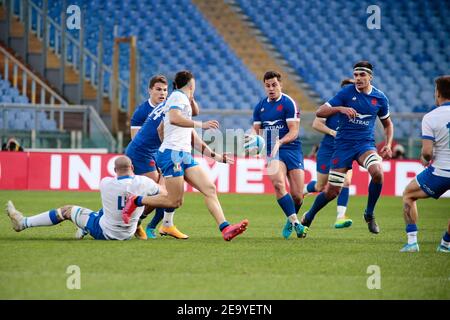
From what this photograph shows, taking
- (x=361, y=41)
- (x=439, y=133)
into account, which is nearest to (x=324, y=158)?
(x=439, y=133)

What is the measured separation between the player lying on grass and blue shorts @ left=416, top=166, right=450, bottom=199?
9.24ft

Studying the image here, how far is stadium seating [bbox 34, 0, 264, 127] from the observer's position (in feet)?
86.2

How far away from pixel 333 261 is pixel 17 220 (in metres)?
3.67

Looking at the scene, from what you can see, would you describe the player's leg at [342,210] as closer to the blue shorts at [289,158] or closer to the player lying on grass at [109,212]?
the blue shorts at [289,158]

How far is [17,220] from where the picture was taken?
1000cm

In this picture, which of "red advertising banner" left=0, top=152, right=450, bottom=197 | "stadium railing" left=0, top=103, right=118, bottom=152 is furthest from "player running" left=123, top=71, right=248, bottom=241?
"stadium railing" left=0, top=103, right=118, bottom=152

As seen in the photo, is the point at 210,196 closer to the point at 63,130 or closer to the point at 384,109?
the point at 384,109

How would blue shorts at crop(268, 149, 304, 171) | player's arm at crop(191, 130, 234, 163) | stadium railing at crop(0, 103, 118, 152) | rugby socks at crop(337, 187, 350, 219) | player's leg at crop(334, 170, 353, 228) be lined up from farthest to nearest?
stadium railing at crop(0, 103, 118, 152)
rugby socks at crop(337, 187, 350, 219)
player's leg at crop(334, 170, 353, 228)
blue shorts at crop(268, 149, 304, 171)
player's arm at crop(191, 130, 234, 163)

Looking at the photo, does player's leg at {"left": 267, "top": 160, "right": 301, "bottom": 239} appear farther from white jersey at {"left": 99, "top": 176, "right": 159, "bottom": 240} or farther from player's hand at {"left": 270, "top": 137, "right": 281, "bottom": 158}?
white jersey at {"left": 99, "top": 176, "right": 159, "bottom": 240}

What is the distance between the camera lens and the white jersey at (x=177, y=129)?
9.55m

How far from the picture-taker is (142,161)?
10.9m

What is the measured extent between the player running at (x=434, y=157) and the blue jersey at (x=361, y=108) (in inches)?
89.8
